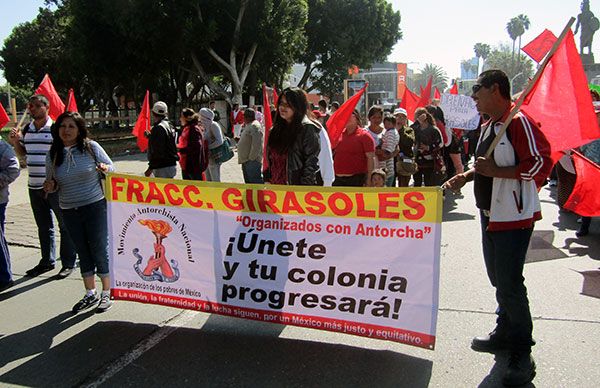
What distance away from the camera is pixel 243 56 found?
104ft

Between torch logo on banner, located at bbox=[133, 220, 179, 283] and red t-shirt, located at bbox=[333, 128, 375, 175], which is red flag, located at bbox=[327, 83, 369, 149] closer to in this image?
red t-shirt, located at bbox=[333, 128, 375, 175]

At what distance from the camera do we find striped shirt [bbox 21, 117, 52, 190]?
5637 mm

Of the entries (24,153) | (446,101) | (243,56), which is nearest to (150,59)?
(243,56)

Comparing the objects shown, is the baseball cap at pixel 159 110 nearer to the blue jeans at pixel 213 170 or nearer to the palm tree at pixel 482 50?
the blue jeans at pixel 213 170

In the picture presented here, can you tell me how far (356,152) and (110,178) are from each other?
10.5ft

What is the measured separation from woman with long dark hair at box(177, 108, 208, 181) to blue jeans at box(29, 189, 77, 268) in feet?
7.61

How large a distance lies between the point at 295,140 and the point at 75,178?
2048 millimetres

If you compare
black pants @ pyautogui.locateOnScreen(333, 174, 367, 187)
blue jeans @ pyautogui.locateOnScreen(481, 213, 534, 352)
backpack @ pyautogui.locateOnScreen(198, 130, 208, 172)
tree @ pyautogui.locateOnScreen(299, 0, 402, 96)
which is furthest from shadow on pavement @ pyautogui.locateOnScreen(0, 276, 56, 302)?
tree @ pyautogui.locateOnScreen(299, 0, 402, 96)

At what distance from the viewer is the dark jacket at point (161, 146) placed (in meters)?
7.27

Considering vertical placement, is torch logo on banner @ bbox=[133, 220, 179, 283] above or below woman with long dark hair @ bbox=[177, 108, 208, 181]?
below

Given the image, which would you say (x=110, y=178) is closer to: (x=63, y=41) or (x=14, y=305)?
(x=14, y=305)

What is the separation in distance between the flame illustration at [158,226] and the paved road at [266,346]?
2.69 feet

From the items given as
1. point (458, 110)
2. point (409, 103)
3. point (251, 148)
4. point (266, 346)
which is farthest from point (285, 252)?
point (409, 103)

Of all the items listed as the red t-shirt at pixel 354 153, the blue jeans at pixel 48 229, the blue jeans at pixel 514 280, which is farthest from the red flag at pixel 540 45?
the blue jeans at pixel 48 229
